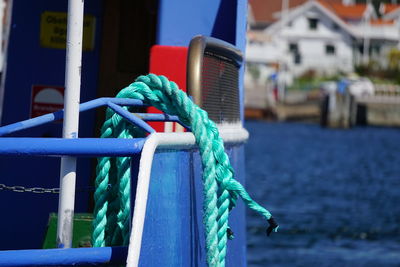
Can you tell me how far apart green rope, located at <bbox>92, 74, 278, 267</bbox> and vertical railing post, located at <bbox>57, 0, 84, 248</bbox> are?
0.12 m

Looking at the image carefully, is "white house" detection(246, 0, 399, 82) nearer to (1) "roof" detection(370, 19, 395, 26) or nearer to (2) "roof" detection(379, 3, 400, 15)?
(1) "roof" detection(370, 19, 395, 26)

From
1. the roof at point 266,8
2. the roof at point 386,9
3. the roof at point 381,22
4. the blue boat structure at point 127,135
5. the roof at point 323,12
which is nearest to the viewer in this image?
the blue boat structure at point 127,135

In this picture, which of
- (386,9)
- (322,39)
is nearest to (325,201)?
(322,39)

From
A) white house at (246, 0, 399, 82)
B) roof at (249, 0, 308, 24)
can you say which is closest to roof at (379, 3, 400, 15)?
white house at (246, 0, 399, 82)

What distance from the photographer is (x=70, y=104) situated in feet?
11.8

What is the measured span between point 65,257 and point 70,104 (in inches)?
20.8

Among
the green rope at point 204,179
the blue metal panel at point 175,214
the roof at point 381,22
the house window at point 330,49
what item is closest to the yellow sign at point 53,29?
the green rope at point 204,179

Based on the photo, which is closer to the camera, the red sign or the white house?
the red sign

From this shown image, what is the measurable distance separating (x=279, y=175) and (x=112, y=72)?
28.8 m

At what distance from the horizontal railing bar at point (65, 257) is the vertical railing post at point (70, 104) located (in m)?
0.22

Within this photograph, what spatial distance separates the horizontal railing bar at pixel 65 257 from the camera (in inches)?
130

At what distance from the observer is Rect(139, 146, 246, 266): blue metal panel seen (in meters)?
3.58

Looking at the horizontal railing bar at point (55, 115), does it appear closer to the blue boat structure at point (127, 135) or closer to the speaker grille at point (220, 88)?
the blue boat structure at point (127, 135)

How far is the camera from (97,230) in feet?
12.0
